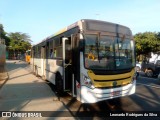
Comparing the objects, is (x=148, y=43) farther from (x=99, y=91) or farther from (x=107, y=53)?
(x=99, y=91)

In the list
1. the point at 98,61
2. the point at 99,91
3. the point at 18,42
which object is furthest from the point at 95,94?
the point at 18,42

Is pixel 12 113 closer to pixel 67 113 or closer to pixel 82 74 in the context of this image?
pixel 67 113

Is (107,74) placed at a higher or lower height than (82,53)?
lower

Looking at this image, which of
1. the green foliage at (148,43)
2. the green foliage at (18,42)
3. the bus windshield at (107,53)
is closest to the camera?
the bus windshield at (107,53)

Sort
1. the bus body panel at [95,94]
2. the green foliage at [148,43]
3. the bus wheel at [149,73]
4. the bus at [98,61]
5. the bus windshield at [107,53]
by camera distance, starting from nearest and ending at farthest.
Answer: the bus body panel at [95,94] < the bus at [98,61] < the bus windshield at [107,53] < the bus wheel at [149,73] < the green foliage at [148,43]

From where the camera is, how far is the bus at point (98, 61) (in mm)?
7844

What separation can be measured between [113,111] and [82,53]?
7.56ft

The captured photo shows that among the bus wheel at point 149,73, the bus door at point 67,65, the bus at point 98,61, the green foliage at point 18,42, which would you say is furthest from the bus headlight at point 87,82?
the green foliage at point 18,42

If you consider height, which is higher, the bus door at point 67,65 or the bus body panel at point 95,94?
the bus door at point 67,65

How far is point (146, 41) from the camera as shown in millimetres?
41969

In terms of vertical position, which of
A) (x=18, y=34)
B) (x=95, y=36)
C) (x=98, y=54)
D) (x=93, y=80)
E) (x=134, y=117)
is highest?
(x=18, y=34)

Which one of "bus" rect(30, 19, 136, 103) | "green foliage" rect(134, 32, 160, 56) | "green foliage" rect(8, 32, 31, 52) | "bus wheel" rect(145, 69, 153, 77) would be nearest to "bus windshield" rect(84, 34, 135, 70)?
"bus" rect(30, 19, 136, 103)

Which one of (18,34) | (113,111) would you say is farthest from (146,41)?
(18,34)

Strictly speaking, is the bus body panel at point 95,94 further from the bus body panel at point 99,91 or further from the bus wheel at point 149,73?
the bus wheel at point 149,73
